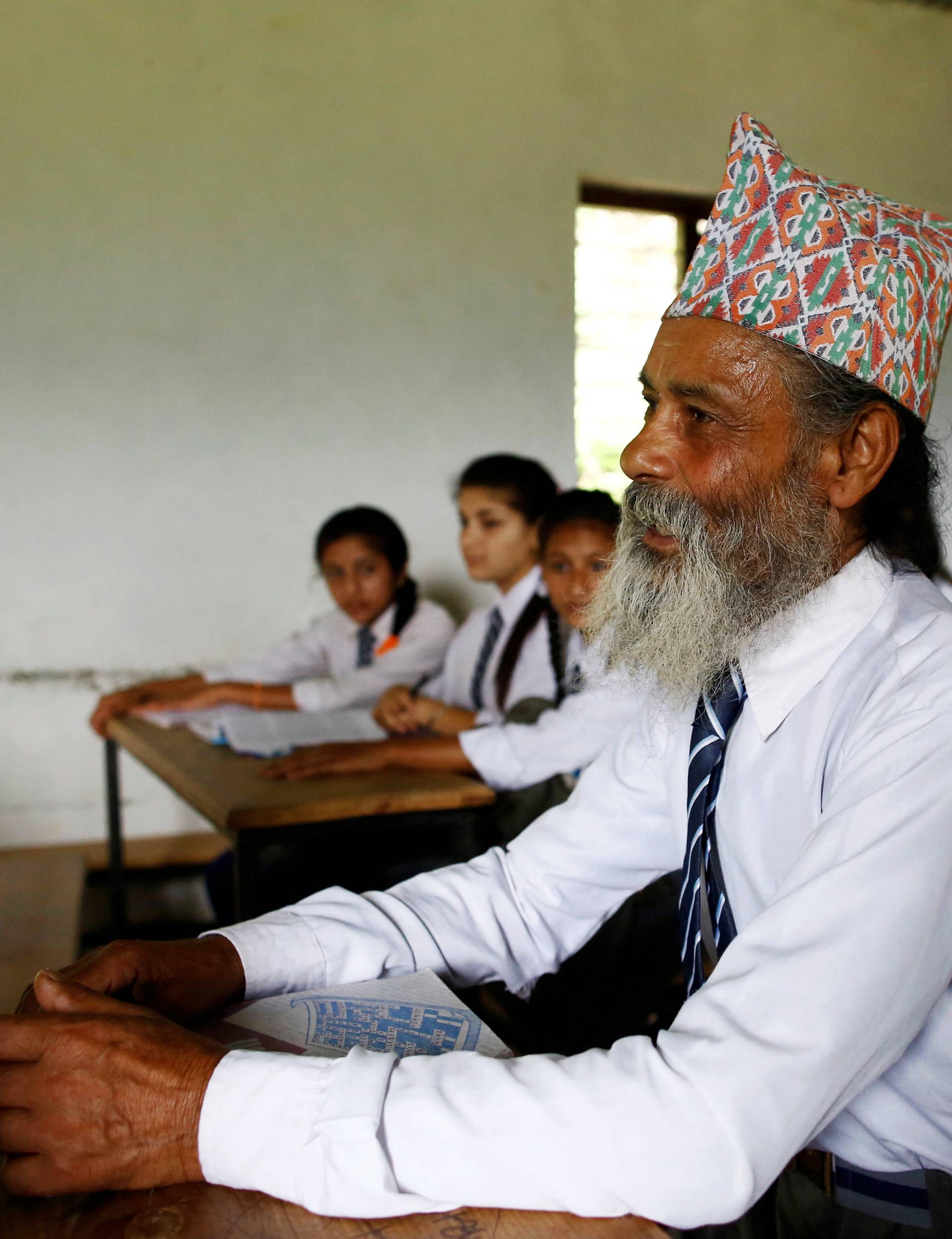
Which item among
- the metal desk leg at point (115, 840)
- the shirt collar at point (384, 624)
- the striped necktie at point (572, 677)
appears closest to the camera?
the striped necktie at point (572, 677)

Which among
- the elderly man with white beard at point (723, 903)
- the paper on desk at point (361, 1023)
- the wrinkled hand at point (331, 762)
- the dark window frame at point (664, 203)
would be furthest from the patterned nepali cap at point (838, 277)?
the dark window frame at point (664, 203)

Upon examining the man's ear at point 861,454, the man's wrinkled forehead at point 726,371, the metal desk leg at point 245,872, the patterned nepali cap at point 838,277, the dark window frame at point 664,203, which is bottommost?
the metal desk leg at point 245,872

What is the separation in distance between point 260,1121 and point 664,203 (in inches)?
172

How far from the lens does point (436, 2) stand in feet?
13.4

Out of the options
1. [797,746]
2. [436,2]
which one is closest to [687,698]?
[797,746]

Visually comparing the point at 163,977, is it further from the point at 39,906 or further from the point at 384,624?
the point at 384,624

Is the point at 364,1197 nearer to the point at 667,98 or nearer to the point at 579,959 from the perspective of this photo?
the point at 579,959

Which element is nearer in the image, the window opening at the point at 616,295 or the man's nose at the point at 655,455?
the man's nose at the point at 655,455

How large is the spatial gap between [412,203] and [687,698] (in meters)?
3.33

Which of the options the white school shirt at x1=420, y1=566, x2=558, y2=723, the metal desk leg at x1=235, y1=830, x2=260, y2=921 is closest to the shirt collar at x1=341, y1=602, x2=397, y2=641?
the white school shirt at x1=420, y1=566, x2=558, y2=723

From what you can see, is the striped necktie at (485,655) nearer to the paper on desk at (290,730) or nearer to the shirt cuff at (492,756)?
the paper on desk at (290,730)

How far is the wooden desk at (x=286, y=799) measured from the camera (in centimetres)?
205

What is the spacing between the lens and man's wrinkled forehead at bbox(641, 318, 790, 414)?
115cm

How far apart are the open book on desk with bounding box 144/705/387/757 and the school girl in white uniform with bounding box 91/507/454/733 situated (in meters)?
0.25
